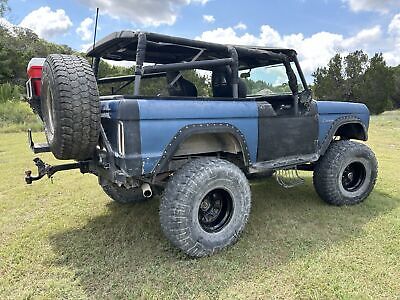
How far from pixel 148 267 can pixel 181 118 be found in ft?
4.29

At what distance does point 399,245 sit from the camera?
3.31 metres

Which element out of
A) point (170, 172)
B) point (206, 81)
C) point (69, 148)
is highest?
point (206, 81)

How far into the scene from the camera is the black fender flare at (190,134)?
Answer: 2955 mm

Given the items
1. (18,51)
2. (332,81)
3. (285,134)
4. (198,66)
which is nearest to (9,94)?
(18,51)

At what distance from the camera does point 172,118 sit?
116 inches

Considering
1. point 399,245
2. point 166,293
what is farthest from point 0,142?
point 399,245

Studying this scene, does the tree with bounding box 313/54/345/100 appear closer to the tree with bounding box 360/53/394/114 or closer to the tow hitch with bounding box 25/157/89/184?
the tree with bounding box 360/53/394/114

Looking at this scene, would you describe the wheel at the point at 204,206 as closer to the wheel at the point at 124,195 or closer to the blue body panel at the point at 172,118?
the blue body panel at the point at 172,118

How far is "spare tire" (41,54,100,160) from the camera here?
272cm

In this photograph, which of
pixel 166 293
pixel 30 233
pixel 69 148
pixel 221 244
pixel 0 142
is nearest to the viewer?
pixel 166 293

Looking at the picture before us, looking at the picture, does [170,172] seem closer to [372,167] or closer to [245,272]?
[245,272]

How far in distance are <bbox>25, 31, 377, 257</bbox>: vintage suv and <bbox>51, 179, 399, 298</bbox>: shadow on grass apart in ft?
0.65

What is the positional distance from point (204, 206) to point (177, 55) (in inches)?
73.4

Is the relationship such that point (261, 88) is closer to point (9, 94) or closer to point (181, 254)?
point (181, 254)
